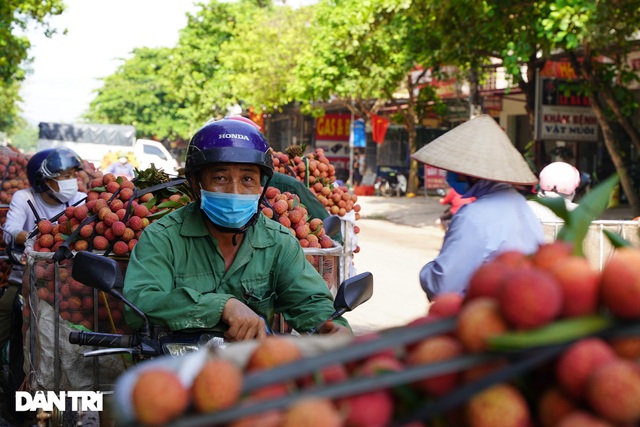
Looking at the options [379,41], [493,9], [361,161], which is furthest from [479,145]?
[361,161]

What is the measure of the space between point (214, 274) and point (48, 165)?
344 centimetres

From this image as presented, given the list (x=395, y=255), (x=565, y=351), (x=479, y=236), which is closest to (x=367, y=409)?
(x=565, y=351)

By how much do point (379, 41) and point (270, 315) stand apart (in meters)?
22.9

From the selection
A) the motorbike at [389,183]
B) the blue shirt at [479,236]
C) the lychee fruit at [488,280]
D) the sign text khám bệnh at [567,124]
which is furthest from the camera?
the motorbike at [389,183]

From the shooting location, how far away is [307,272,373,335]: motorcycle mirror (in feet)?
10.7

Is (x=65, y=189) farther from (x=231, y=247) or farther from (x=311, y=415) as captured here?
(x=311, y=415)

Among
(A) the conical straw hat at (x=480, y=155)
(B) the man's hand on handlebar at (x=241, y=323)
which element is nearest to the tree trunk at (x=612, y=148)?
(A) the conical straw hat at (x=480, y=155)

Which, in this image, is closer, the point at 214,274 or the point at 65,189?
the point at 214,274

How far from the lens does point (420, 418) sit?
141cm

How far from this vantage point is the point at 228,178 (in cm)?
364

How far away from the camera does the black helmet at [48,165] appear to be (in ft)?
21.4

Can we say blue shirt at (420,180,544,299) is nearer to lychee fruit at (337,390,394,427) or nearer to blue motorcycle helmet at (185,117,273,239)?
blue motorcycle helmet at (185,117,273,239)

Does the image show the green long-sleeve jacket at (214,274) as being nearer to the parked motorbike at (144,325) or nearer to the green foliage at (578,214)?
the parked motorbike at (144,325)

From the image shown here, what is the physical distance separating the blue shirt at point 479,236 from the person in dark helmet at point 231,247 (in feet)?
1.75
